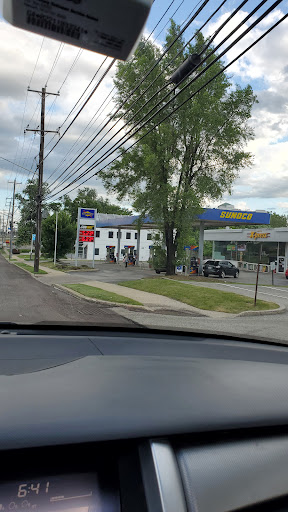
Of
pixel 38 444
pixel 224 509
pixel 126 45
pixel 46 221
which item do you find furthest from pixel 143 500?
pixel 46 221

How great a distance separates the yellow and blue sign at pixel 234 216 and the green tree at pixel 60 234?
15.9 metres

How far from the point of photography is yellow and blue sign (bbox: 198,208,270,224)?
103 ft

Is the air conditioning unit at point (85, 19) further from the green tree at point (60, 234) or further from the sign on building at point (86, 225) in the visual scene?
the green tree at point (60, 234)

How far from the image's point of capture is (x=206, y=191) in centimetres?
2581

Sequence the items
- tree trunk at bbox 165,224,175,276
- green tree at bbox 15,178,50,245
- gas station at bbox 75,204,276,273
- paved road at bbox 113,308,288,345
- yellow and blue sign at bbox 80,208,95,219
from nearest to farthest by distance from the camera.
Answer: paved road at bbox 113,308,288,345
tree trunk at bbox 165,224,175,276
gas station at bbox 75,204,276,273
yellow and blue sign at bbox 80,208,95,219
green tree at bbox 15,178,50,245

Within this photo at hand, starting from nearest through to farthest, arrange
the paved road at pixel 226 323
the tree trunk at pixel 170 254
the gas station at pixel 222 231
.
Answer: the paved road at pixel 226 323 < the tree trunk at pixel 170 254 < the gas station at pixel 222 231

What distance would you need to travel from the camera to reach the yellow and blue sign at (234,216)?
3136 centimetres

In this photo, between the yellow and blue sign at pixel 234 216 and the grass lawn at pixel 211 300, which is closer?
the grass lawn at pixel 211 300

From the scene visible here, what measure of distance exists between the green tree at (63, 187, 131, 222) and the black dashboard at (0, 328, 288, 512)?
300 ft

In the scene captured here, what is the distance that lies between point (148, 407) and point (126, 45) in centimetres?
132

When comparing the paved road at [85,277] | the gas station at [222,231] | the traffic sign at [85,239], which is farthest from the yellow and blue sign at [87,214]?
the paved road at [85,277]

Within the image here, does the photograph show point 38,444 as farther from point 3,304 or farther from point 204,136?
point 204,136

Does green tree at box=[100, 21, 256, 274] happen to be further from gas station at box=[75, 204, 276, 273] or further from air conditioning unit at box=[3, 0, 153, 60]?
air conditioning unit at box=[3, 0, 153, 60]

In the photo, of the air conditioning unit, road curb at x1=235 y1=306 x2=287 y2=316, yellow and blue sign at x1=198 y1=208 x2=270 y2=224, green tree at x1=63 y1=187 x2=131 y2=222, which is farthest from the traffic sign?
green tree at x1=63 y1=187 x2=131 y2=222
